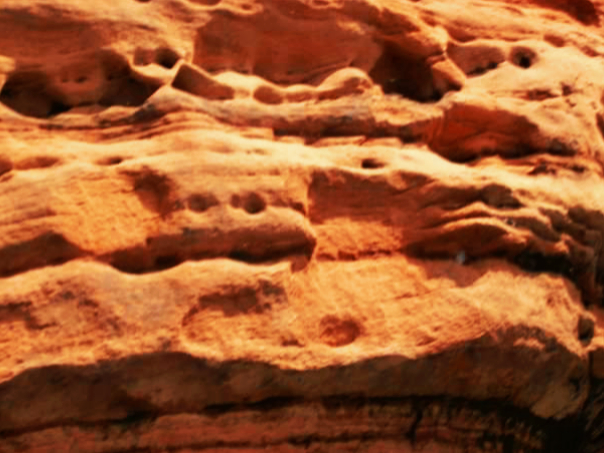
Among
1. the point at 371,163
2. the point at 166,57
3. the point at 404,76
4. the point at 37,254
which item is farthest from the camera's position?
the point at 404,76

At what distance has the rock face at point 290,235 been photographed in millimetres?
2541

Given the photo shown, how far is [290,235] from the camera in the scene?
2721 mm

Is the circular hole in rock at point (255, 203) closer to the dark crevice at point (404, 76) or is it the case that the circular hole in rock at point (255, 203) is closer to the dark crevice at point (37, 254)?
the dark crevice at point (37, 254)

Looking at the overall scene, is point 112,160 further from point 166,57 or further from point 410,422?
point 410,422

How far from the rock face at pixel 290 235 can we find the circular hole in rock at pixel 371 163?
0.03 metres

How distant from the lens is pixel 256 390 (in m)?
2.58

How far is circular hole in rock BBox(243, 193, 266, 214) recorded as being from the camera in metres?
2.74

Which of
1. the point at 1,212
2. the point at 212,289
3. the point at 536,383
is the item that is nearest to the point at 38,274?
the point at 1,212

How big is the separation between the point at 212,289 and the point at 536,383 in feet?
2.99

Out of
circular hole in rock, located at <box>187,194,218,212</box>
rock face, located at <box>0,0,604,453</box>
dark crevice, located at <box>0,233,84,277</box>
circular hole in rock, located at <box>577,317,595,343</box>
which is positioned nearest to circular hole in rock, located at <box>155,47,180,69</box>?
rock face, located at <box>0,0,604,453</box>

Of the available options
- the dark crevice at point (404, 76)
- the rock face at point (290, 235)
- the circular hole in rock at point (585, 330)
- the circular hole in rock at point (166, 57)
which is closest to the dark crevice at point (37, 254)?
the rock face at point (290, 235)

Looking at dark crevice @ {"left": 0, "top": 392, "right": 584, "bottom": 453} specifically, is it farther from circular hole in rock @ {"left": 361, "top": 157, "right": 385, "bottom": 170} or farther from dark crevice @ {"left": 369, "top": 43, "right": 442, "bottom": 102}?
dark crevice @ {"left": 369, "top": 43, "right": 442, "bottom": 102}

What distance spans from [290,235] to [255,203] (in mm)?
125

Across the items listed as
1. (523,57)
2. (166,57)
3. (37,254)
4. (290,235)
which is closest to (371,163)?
(290,235)
